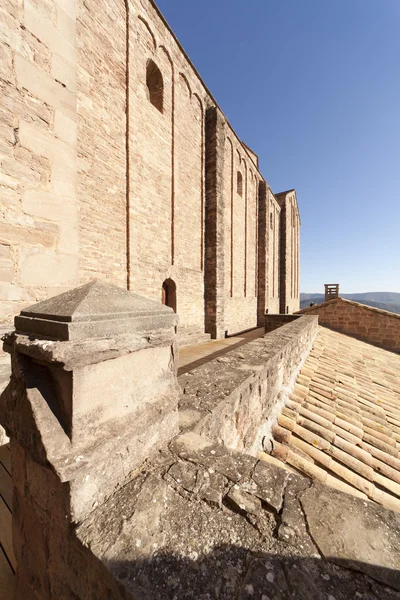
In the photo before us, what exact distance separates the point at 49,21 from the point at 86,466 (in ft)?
21.6

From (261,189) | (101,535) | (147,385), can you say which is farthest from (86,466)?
(261,189)

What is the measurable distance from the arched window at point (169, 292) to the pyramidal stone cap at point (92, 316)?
22.3 ft

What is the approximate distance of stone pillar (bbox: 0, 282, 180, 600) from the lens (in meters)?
1.06

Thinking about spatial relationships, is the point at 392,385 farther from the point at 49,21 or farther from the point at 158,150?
the point at 49,21

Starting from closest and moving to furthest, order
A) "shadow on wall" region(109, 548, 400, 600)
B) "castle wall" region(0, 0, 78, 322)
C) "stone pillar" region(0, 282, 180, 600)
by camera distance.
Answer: "shadow on wall" region(109, 548, 400, 600)
"stone pillar" region(0, 282, 180, 600)
"castle wall" region(0, 0, 78, 322)

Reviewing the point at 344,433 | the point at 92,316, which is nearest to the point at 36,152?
the point at 92,316

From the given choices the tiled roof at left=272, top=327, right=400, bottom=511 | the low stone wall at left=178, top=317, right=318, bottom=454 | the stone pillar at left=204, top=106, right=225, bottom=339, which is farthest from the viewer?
the stone pillar at left=204, top=106, right=225, bottom=339

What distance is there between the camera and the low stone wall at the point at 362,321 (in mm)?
9352

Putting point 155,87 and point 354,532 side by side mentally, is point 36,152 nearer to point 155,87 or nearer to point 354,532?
point 354,532

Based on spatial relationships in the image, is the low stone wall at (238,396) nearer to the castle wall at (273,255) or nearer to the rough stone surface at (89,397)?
the rough stone surface at (89,397)

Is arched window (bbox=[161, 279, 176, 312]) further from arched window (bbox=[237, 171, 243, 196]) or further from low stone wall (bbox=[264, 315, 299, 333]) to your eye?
arched window (bbox=[237, 171, 243, 196])

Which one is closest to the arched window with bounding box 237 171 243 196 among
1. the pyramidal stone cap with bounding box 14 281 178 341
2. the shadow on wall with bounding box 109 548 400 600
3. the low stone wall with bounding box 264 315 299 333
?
the low stone wall with bounding box 264 315 299 333

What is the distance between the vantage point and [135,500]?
116 cm

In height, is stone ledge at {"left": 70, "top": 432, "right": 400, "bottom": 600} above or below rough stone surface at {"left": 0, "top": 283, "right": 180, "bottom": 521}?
below
